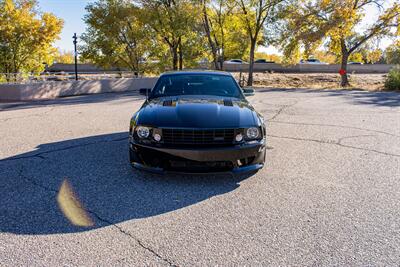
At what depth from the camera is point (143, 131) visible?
4.17 meters

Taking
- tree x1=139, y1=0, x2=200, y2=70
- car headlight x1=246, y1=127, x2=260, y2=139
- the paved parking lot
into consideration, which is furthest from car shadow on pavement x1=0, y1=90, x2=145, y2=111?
car headlight x1=246, y1=127, x2=260, y2=139

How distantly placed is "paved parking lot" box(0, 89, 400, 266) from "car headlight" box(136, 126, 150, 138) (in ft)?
2.02

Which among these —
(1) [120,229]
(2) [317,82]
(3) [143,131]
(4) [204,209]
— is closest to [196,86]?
(3) [143,131]

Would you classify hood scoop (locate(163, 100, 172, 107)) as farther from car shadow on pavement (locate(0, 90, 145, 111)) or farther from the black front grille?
car shadow on pavement (locate(0, 90, 145, 111))

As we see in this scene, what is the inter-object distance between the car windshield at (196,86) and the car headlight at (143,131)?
57.5 inches

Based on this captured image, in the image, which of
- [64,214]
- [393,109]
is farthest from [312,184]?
[393,109]

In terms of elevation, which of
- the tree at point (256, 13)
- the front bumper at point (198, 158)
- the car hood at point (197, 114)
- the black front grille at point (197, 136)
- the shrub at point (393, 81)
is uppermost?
the tree at point (256, 13)

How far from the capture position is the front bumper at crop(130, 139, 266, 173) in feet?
12.8

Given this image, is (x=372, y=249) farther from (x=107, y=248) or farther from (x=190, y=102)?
(x=190, y=102)

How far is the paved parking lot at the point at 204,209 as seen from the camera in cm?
264

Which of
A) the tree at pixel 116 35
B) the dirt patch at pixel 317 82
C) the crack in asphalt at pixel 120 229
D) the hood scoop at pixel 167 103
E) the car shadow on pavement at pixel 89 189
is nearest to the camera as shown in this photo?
the crack in asphalt at pixel 120 229

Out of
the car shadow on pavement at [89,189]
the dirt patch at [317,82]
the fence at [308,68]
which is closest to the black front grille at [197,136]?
the car shadow on pavement at [89,189]

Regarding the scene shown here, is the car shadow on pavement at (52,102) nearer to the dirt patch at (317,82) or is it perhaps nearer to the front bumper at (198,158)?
the front bumper at (198,158)

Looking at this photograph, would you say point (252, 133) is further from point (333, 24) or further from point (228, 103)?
point (333, 24)
